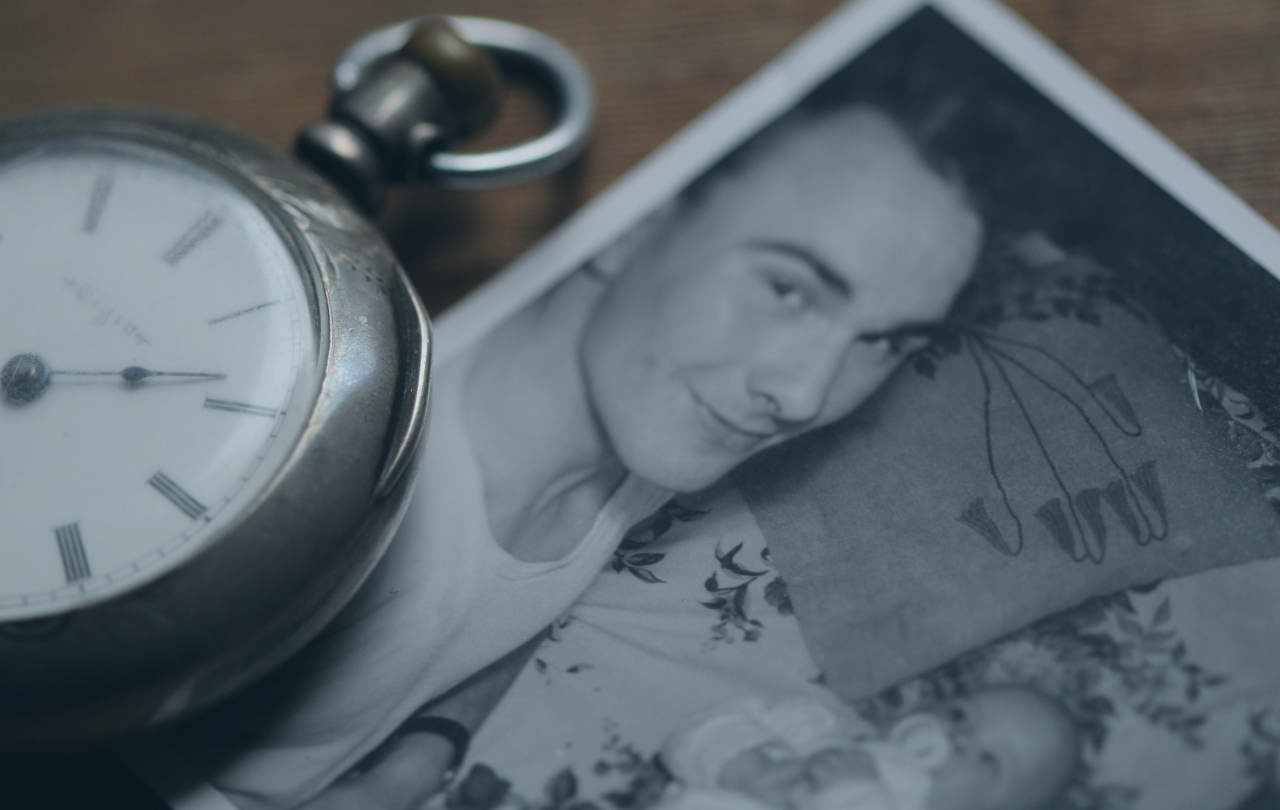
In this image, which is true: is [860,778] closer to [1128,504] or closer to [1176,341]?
[1128,504]

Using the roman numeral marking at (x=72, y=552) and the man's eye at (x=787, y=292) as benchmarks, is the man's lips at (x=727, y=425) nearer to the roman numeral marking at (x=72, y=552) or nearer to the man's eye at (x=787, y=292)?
the man's eye at (x=787, y=292)

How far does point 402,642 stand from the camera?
0.58m

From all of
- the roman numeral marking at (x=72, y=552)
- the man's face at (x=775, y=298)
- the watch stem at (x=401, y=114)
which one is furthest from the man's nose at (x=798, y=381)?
the roman numeral marking at (x=72, y=552)

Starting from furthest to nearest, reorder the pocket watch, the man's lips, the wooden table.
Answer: the wooden table
the man's lips
the pocket watch

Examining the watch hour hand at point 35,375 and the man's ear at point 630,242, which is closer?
the watch hour hand at point 35,375

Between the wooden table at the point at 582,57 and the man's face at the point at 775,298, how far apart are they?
10 centimetres

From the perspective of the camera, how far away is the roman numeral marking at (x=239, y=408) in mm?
505

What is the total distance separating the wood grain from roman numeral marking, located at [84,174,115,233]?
0.71 feet

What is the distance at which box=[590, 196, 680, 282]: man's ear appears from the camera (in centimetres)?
71

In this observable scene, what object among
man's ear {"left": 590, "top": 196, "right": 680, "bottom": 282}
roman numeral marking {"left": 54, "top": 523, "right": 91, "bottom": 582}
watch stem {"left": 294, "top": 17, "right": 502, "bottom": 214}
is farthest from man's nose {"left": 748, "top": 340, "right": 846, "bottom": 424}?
roman numeral marking {"left": 54, "top": 523, "right": 91, "bottom": 582}

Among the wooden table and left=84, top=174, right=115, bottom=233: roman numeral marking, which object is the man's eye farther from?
left=84, top=174, right=115, bottom=233: roman numeral marking

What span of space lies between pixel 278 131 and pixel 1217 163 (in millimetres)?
677

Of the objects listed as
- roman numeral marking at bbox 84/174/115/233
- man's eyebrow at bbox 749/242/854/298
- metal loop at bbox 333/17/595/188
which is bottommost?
roman numeral marking at bbox 84/174/115/233

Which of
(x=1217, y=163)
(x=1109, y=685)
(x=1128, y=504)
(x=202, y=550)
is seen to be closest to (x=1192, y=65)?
(x=1217, y=163)
